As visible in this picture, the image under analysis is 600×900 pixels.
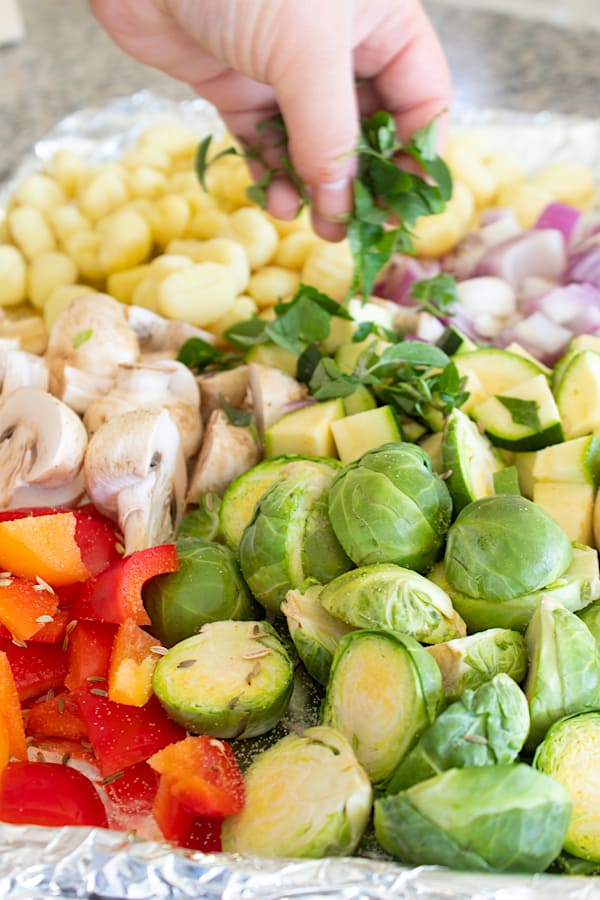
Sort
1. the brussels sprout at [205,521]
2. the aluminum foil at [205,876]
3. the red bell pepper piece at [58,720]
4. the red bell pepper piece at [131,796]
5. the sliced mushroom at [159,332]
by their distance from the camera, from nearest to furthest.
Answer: the aluminum foil at [205,876] < the red bell pepper piece at [131,796] < the red bell pepper piece at [58,720] < the brussels sprout at [205,521] < the sliced mushroom at [159,332]

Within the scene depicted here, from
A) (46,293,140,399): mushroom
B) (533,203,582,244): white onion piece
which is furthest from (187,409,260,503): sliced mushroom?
(533,203,582,244): white onion piece

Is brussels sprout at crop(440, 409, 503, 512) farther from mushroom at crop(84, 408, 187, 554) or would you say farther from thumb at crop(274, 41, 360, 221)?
thumb at crop(274, 41, 360, 221)

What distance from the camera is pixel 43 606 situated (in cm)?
139

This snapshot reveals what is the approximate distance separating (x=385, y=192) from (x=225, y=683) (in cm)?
118

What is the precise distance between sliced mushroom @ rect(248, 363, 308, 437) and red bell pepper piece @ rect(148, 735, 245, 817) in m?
0.71

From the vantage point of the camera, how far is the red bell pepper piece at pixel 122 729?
125cm

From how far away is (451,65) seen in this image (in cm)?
351

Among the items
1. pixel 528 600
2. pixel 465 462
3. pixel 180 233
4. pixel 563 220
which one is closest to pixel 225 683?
pixel 528 600

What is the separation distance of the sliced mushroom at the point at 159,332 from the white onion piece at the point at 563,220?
1.01 meters

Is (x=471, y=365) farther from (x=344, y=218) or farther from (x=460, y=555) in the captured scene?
(x=460, y=555)

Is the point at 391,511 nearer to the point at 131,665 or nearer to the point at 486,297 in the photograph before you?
the point at 131,665

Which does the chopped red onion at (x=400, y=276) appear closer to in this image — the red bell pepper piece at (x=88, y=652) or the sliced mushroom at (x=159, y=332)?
the sliced mushroom at (x=159, y=332)

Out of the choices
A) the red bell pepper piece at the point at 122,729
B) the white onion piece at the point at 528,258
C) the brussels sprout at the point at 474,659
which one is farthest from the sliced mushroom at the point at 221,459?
the white onion piece at the point at 528,258

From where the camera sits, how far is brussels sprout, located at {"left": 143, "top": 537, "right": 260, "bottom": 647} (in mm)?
1414
